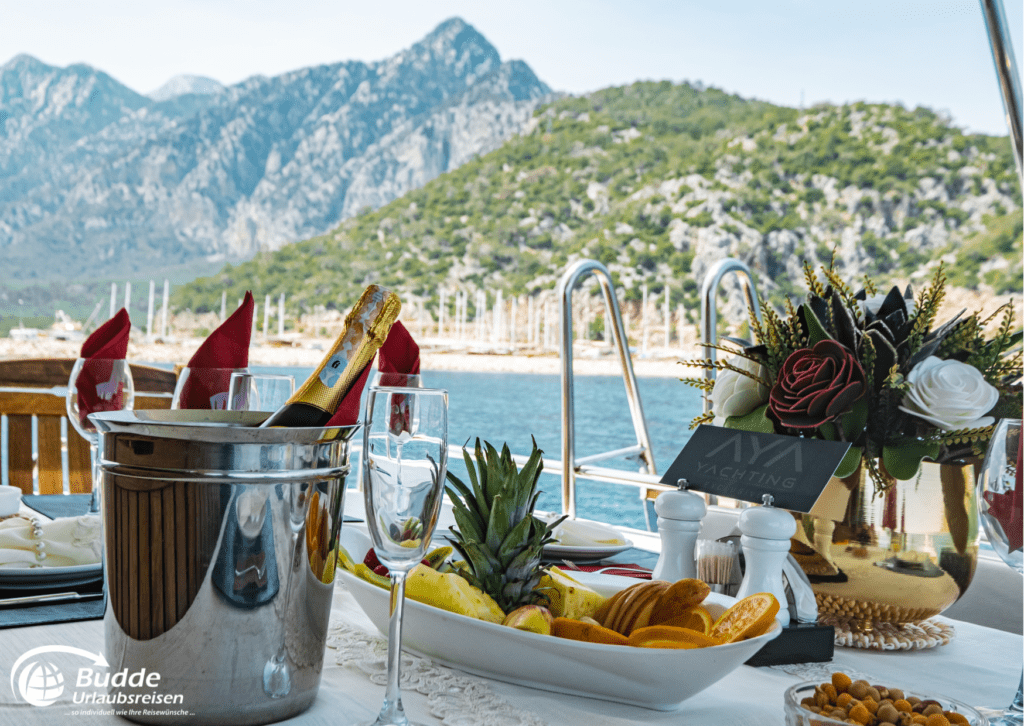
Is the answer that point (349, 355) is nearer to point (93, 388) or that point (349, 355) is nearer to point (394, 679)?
point (394, 679)

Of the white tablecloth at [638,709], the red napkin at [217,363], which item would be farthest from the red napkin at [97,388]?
the white tablecloth at [638,709]

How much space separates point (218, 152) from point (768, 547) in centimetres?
4709

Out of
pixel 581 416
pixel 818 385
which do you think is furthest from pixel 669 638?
pixel 581 416

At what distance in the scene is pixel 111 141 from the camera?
44188mm

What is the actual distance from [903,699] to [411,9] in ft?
180

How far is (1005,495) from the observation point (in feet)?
1.77

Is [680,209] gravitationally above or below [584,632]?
above

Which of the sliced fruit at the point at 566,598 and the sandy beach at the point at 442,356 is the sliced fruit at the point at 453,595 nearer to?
the sliced fruit at the point at 566,598

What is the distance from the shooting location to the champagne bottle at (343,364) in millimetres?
486

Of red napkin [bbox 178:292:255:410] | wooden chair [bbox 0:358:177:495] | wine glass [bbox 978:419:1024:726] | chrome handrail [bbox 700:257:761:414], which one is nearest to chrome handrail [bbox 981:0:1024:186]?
wine glass [bbox 978:419:1024:726]

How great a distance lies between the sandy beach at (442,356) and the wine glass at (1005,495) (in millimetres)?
28185

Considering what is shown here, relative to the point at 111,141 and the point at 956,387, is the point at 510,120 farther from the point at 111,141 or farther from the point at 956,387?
the point at 956,387

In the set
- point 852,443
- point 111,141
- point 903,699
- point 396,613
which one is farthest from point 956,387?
point 111,141

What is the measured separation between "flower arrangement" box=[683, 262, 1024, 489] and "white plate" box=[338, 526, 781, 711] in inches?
7.6
